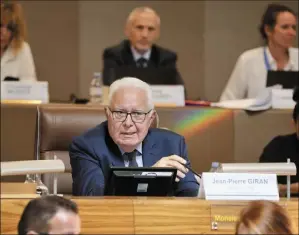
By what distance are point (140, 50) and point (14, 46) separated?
1.01 metres

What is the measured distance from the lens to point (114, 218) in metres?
3.18

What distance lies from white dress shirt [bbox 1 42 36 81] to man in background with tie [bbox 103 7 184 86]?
68cm

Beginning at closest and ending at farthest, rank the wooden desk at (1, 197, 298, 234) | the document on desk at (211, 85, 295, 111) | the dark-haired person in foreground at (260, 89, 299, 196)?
the wooden desk at (1, 197, 298, 234), the dark-haired person in foreground at (260, 89, 299, 196), the document on desk at (211, 85, 295, 111)

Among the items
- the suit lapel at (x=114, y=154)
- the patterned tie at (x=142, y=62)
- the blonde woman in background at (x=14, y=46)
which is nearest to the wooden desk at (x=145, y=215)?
the suit lapel at (x=114, y=154)

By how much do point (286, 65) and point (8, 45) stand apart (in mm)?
2203

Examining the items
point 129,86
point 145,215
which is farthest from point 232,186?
point 129,86

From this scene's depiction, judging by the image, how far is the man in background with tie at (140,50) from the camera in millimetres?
6691

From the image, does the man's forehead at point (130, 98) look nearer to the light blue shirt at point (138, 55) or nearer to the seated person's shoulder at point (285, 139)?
the seated person's shoulder at point (285, 139)

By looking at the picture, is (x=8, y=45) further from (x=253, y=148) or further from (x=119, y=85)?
(x=119, y=85)

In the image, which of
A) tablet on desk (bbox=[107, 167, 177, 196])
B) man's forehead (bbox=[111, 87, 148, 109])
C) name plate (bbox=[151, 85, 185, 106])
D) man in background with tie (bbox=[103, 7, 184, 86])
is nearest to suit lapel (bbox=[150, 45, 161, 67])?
man in background with tie (bbox=[103, 7, 184, 86])

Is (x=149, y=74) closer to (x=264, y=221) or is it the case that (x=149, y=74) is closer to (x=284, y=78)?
(x=284, y=78)

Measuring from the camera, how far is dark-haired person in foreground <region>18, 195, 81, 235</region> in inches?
103

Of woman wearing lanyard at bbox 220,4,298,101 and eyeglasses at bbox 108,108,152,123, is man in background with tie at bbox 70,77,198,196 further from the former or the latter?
woman wearing lanyard at bbox 220,4,298,101

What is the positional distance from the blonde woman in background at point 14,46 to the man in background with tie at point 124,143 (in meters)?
2.66
